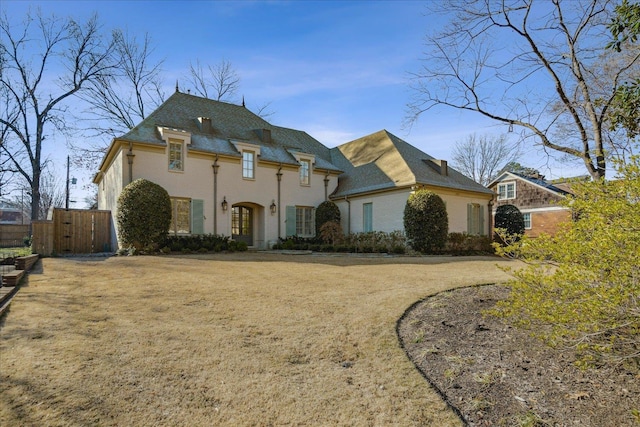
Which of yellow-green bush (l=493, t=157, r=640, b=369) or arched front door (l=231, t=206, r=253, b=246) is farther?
arched front door (l=231, t=206, r=253, b=246)

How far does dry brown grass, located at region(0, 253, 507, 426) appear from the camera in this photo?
9.20 ft

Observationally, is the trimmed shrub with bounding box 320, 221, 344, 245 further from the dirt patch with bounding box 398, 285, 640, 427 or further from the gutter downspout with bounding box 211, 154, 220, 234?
the dirt patch with bounding box 398, 285, 640, 427

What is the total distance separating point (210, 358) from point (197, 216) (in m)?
12.4

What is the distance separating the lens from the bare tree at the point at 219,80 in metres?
28.2

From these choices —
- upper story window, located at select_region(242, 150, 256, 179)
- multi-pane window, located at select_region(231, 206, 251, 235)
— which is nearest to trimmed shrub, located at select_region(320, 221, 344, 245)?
multi-pane window, located at select_region(231, 206, 251, 235)

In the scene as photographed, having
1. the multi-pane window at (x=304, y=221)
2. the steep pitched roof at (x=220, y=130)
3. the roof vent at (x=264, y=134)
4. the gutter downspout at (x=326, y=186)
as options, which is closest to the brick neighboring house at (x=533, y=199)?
the gutter downspout at (x=326, y=186)

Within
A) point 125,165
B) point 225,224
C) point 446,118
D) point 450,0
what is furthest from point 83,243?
point 450,0

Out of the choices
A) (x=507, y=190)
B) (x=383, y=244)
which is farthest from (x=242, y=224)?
(x=507, y=190)

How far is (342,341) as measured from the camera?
4074mm

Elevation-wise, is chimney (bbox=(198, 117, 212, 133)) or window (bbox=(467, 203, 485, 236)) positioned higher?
chimney (bbox=(198, 117, 212, 133))

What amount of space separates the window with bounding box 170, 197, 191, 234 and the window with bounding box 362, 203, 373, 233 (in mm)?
7810

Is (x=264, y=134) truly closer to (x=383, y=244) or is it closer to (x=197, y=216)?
(x=197, y=216)

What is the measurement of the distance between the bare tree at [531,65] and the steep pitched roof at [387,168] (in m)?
6.53

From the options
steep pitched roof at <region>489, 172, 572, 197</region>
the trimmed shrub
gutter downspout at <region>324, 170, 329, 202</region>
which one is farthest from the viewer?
steep pitched roof at <region>489, 172, 572, 197</region>
